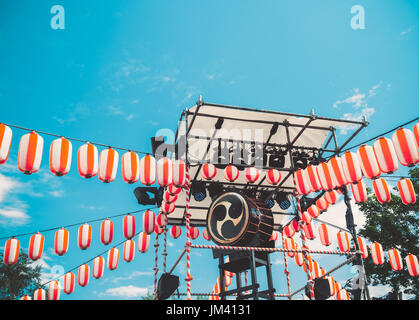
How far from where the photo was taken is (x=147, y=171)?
28.3 ft

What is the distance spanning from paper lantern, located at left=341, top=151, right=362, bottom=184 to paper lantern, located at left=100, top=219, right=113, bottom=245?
8036 millimetres

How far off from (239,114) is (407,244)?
53.1ft

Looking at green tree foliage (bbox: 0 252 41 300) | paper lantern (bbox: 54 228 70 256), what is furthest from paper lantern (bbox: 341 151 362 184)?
green tree foliage (bbox: 0 252 41 300)

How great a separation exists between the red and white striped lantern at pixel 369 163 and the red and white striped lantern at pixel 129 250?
887 centimetres

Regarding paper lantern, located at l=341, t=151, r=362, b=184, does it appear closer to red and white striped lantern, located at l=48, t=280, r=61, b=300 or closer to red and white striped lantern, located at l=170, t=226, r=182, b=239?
red and white striped lantern, located at l=170, t=226, r=182, b=239

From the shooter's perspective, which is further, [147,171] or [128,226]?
[128,226]

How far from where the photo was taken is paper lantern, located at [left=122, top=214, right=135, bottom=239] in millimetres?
10953

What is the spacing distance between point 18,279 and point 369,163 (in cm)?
3416

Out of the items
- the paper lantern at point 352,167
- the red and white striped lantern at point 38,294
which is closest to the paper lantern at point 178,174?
the paper lantern at point 352,167

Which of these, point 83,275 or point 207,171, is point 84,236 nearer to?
point 83,275

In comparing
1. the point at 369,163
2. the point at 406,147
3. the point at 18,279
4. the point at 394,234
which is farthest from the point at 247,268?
the point at 18,279
